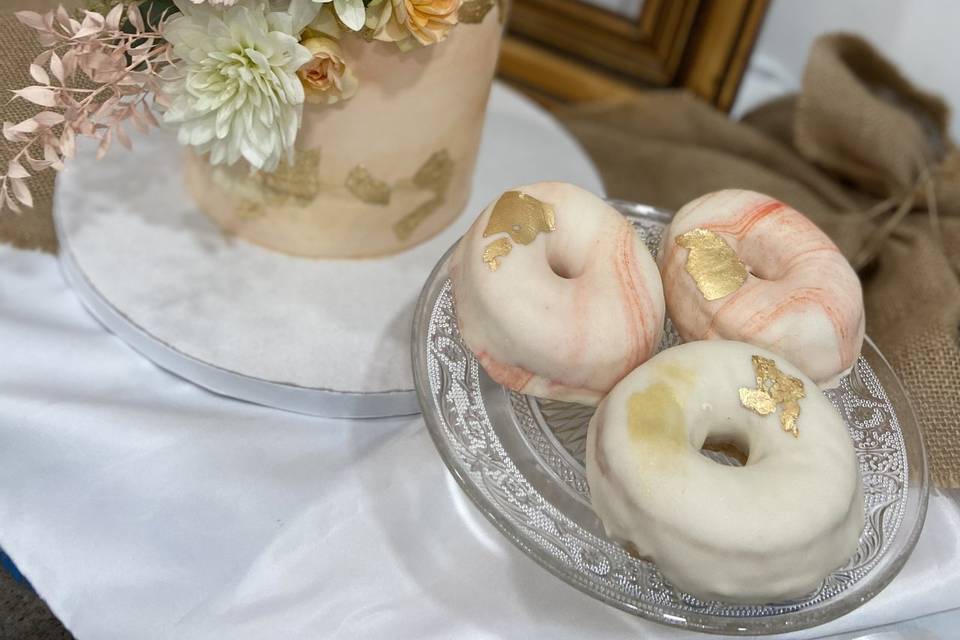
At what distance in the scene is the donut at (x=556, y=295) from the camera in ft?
1.49

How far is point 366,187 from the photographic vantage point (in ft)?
1.99

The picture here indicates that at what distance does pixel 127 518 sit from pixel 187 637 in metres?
0.08

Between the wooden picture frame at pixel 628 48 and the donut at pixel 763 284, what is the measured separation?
399 mm

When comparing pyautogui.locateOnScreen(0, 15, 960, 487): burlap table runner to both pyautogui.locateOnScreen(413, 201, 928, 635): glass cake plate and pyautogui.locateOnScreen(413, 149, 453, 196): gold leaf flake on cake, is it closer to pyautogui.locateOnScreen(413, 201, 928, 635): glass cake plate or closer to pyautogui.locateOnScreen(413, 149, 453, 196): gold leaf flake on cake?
pyautogui.locateOnScreen(413, 201, 928, 635): glass cake plate

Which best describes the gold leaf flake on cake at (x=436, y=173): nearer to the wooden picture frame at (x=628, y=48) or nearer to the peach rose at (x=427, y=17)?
the peach rose at (x=427, y=17)

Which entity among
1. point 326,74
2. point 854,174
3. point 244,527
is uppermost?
point 326,74

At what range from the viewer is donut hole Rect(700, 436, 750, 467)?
46cm

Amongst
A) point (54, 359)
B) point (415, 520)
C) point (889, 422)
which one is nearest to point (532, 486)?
point (415, 520)

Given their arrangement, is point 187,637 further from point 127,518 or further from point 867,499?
point 867,499

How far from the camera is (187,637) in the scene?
1.59 ft

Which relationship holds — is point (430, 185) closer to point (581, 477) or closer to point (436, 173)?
point (436, 173)

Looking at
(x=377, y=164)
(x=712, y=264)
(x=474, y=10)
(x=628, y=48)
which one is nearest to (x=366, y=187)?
(x=377, y=164)

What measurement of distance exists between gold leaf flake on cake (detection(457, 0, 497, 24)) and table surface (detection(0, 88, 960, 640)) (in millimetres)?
250

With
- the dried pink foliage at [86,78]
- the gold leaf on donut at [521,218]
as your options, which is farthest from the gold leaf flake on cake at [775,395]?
the dried pink foliage at [86,78]
